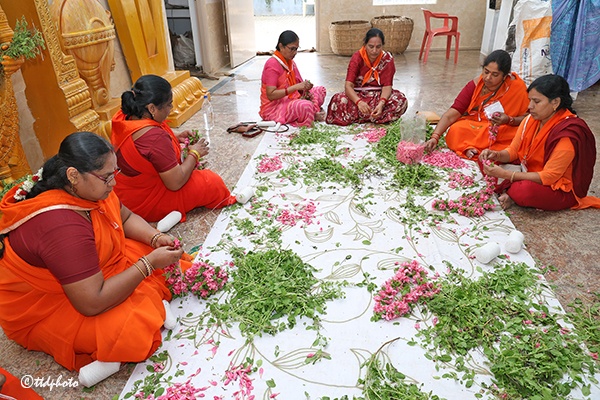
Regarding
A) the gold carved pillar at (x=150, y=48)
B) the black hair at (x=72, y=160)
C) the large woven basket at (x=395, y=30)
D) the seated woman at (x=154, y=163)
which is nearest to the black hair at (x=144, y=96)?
the seated woman at (x=154, y=163)

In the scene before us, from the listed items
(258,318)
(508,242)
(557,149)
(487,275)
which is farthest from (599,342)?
(258,318)

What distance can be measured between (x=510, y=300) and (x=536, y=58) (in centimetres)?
415

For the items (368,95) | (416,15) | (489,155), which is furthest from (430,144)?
(416,15)

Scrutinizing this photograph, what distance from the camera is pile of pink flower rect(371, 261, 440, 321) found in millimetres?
1984

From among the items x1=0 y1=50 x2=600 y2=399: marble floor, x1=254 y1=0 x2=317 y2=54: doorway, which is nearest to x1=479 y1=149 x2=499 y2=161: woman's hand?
x1=0 y1=50 x2=600 y2=399: marble floor

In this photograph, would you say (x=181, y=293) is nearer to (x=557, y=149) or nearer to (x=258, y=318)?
(x=258, y=318)

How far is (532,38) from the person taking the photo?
16.3ft

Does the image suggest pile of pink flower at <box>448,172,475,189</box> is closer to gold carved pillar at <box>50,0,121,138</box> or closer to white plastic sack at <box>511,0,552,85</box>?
white plastic sack at <box>511,0,552,85</box>

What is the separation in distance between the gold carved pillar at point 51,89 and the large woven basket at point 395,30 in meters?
6.73

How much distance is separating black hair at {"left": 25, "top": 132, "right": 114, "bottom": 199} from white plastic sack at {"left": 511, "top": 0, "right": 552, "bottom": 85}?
5.20 metres

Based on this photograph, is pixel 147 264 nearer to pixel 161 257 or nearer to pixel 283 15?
pixel 161 257

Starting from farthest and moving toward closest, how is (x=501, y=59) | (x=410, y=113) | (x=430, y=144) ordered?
(x=410, y=113), (x=430, y=144), (x=501, y=59)

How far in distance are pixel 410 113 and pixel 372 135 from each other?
54 cm

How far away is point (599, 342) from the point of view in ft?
5.89
